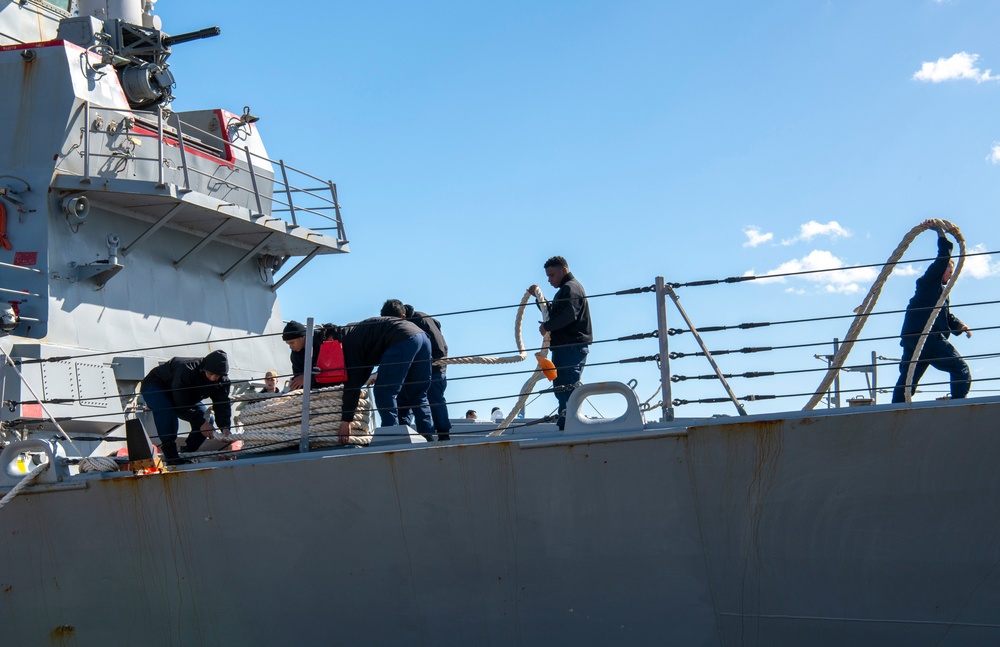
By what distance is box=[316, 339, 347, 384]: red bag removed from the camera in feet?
21.8

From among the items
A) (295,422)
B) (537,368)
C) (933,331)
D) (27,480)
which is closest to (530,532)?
(537,368)

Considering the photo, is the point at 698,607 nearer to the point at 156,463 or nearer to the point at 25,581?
the point at 156,463

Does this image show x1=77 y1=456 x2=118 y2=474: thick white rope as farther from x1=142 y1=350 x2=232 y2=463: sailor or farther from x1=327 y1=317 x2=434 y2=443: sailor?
x1=327 y1=317 x2=434 y2=443: sailor

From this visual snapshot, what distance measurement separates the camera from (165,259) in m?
9.56

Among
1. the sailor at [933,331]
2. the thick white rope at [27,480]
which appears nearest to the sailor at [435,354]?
the thick white rope at [27,480]

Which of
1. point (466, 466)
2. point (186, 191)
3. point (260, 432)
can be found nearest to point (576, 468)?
point (466, 466)

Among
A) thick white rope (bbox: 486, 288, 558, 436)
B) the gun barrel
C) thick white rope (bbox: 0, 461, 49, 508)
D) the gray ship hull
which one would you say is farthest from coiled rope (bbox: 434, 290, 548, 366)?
the gun barrel

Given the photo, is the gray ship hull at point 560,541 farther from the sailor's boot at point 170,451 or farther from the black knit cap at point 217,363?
the black knit cap at point 217,363

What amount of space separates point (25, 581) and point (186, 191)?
3620 millimetres

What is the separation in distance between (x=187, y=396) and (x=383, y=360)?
1476 mm

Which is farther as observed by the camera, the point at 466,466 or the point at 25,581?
the point at 25,581

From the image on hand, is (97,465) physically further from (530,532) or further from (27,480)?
(530,532)

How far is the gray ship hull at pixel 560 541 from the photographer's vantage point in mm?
5145

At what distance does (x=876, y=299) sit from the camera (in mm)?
5938
